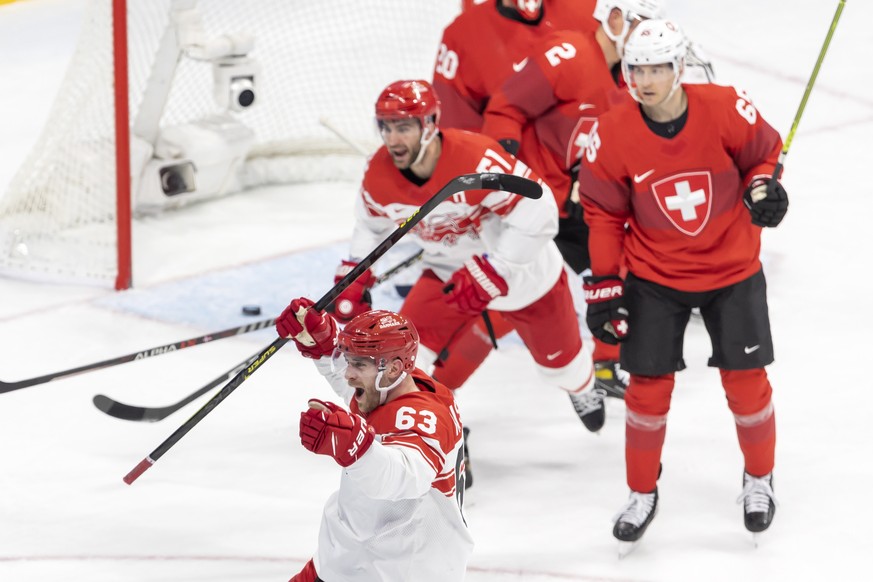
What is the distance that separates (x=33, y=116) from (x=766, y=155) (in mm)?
4664

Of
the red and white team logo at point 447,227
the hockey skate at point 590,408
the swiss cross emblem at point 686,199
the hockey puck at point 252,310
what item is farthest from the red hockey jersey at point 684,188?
the hockey puck at point 252,310

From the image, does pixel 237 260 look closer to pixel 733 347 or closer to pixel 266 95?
pixel 266 95

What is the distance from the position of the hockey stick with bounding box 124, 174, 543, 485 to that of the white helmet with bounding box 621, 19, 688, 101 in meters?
0.37

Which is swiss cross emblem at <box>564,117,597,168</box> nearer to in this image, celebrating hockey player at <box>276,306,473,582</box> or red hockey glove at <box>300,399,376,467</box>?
celebrating hockey player at <box>276,306,473,582</box>

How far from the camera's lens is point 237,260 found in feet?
18.7

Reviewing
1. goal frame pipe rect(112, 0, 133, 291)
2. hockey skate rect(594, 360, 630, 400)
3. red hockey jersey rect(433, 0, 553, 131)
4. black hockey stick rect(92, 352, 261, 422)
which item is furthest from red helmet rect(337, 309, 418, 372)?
goal frame pipe rect(112, 0, 133, 291)

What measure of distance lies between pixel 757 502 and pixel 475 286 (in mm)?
876

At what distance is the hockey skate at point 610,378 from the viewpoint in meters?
4.46

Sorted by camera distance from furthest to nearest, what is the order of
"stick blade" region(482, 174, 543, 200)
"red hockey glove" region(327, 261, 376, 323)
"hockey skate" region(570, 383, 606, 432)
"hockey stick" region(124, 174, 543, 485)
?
"hockey skate" region(570, 383, 606, 432) < "red hockey glove" region(327, 261, 376, 323) < "stick blade" region(482, 174, 543, 200) < "hockey stick" region(124, 174, 543, 485)

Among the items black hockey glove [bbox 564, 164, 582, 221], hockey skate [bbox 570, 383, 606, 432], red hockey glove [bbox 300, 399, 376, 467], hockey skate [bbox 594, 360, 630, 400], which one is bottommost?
hockey skate [bbox 594, 360, 630, 400]

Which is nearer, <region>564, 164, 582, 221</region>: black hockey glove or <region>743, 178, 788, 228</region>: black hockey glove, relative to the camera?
<region>743, 178, 788, 228</region>: black hockey glove

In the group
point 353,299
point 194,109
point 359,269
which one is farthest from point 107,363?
point 194,109

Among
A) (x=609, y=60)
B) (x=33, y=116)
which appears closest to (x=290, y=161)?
(x=33, y=116)

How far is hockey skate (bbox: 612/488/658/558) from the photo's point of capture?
3.54 meters
